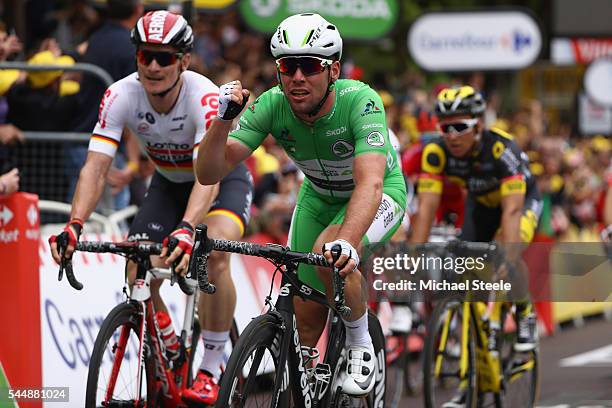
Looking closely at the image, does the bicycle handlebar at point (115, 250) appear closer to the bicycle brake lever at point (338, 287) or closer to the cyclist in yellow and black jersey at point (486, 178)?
the bicycle brake lever at point (338, 287)

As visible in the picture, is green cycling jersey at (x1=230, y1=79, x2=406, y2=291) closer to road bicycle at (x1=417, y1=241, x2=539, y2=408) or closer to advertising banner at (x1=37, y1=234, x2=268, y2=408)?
road bicycle at (x1=417, y1=241, x2=539, y2=408)

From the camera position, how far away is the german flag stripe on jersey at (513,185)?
29.6 feet

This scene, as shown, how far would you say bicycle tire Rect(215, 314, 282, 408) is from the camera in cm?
553

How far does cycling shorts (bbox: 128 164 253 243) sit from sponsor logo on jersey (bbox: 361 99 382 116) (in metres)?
1.50

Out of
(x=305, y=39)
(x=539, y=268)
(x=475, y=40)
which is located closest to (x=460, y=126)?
(x=539, y=268)

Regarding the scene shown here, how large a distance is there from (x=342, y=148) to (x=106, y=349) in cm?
154

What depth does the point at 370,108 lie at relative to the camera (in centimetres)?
641

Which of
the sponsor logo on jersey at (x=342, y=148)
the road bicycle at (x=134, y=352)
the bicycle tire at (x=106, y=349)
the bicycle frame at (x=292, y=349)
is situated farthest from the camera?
the sponsor logo on jersey at (x=342, y=148)

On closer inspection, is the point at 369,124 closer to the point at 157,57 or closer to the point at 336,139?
the point at 336,139

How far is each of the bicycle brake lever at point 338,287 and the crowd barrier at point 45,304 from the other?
2.19 metres

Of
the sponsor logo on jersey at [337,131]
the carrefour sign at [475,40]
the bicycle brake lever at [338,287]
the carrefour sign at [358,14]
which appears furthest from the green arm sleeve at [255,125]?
the carrefour sign at [475,40]

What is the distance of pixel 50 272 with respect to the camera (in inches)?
325

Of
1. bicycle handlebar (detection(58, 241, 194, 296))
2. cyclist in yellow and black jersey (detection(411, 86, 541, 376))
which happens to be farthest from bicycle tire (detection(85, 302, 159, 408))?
cyclist in yellow and black jersey (detection(411, 86, 541, 376))

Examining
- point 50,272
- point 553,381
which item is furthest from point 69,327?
point 553,381
